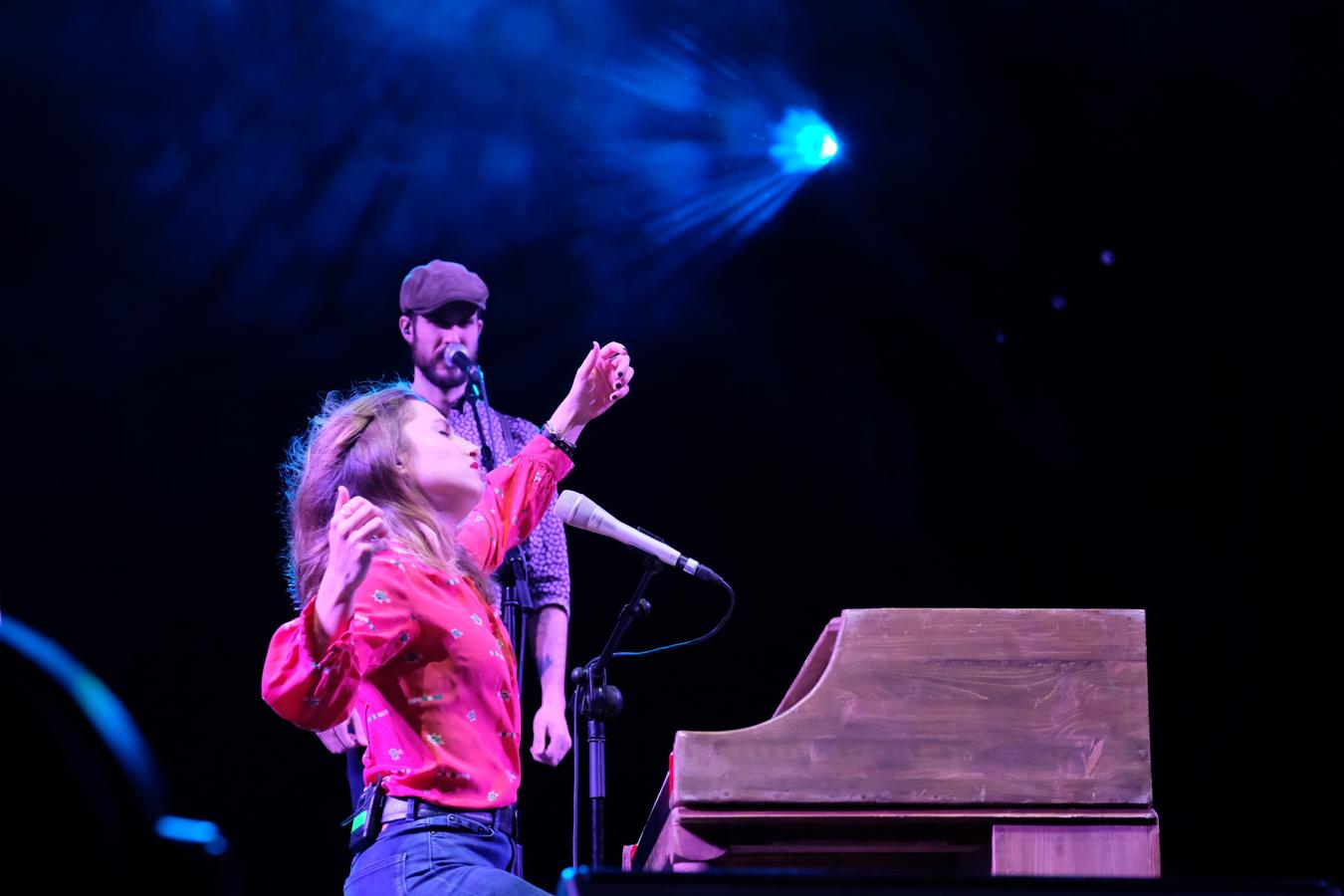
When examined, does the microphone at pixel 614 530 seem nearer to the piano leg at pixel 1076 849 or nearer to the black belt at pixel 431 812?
the black belt at pixel 431 812

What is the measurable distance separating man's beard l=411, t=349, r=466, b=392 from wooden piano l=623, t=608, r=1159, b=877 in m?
2.21

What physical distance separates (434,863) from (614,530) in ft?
2.96

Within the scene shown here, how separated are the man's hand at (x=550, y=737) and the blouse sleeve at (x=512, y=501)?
2.22 ft

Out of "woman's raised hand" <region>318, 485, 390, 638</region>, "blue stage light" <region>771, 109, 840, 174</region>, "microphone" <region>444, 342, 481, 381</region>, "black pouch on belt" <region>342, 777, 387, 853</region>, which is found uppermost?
"blue stage light" <region>771, 109, 840, 174</region>

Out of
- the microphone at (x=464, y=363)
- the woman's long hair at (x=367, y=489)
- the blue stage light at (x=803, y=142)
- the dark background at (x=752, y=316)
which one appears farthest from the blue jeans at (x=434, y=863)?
the blue stage light at (x=803, y=142)

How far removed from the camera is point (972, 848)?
2.31 metres

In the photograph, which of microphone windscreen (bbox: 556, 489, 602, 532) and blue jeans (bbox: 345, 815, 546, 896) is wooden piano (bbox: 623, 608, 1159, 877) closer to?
blue jeans (bbox: 345, 815, 546, 896)

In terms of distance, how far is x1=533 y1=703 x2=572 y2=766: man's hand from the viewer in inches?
138

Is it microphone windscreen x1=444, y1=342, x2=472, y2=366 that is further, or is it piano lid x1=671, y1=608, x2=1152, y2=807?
microphone windscreen x1=444, y1=342, x2=472, y2=366

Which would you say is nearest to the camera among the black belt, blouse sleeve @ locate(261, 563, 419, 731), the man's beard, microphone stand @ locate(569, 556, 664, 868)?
blouse sleeve @ locate(261, 563, 419, 731)

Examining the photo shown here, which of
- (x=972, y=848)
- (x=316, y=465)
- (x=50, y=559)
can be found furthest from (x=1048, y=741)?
(x=50, y=559)

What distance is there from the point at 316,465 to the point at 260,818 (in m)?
1.97

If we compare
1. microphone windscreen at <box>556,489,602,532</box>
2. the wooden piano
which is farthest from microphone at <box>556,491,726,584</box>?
the wooden piano

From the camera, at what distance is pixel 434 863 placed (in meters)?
2.21
